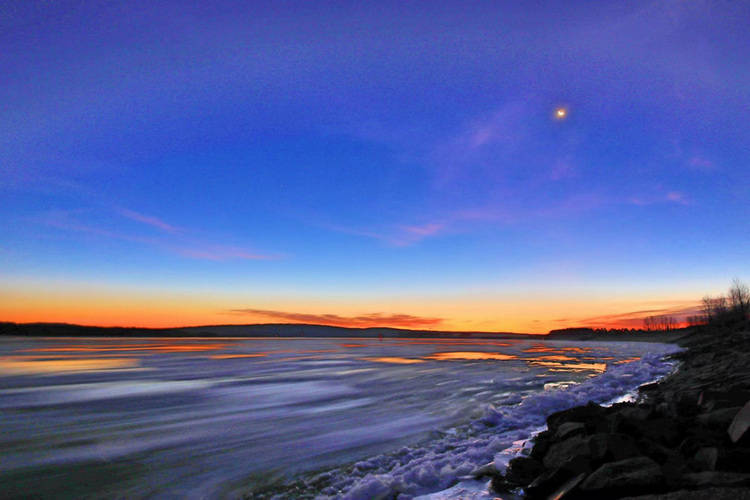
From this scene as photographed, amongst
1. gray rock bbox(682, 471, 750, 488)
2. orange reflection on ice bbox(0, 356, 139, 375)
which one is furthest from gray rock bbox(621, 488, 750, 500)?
orange reflection on ice bbox(0, 356, 139, 375)

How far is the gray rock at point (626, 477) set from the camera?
12.1 ft

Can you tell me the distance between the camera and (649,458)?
418cm

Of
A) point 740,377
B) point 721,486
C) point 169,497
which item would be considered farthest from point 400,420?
point 740,377

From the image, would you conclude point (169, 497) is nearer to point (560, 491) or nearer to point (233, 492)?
point (233, 492)

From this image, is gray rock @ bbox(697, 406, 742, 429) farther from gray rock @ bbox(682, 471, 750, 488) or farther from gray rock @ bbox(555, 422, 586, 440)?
gray rock @ bbox(682, 471, 750, 488)

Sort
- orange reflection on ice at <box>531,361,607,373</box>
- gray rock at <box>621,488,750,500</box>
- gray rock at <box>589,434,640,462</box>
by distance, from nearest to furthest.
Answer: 1. gray rock at <box>621,488,750,500</box>
2. gray rock at <box>589,434,640,462</box>
3. orange reflection on ice at <box>531,361,607,373</box>

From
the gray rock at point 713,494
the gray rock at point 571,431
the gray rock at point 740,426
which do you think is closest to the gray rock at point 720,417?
the gray rock at point 740,426

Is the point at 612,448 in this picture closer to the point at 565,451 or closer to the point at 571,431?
the point at 565,451

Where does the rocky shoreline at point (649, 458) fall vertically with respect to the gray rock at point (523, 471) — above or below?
above

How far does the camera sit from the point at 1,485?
5562 mm

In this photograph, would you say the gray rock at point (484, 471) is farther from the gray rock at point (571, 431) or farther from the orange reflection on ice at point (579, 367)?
the orange reflection on ice at point (579, 367)

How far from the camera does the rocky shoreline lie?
363 centimetres

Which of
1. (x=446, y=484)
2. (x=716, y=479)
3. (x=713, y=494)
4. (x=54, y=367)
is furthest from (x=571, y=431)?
(x=54, y=367)

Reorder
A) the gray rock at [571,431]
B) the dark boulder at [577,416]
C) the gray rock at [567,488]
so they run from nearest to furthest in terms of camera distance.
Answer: the gray rock at [567,488]
the gray rock at [571,431]
the dark boulder at [577,416]
